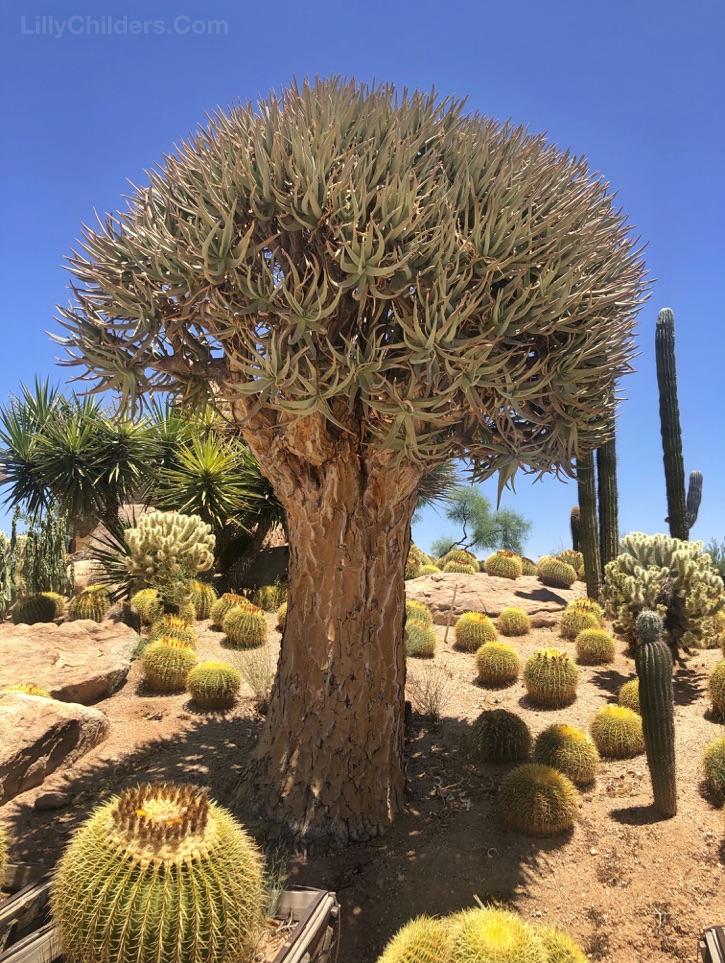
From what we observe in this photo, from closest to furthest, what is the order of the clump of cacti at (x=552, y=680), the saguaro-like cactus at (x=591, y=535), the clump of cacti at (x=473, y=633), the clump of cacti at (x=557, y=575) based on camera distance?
the clump of cacti at (x=552, y=680)
the clump of cacti at (x=473, y=633)
the saguaro-like cactus at (x=591, y=535)
the clump of cacti at (x=557, y=575)

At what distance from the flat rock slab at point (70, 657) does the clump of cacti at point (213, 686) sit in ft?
3.50

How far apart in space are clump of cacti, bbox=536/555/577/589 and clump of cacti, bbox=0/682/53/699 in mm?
10565

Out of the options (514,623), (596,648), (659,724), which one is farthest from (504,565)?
(659,724)

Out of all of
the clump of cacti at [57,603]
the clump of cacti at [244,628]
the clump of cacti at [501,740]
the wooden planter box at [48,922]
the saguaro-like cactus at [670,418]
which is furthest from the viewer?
the saguaro-like cactus at [670,418]

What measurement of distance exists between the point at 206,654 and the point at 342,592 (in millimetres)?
4604

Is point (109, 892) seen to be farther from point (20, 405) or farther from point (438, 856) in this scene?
point (20, 405)

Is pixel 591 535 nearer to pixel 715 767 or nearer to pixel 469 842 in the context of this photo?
pixel 715 767

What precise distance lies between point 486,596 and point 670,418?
500cm

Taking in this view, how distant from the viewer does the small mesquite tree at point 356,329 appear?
462 cm

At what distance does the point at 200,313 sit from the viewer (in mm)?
5062

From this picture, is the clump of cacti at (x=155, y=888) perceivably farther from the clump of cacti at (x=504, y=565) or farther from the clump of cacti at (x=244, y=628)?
the clump of cacti at (x=504, y=565)

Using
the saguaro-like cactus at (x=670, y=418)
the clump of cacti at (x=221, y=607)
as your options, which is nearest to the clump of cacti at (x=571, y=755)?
the clump of cacti at (x=221, y=607)

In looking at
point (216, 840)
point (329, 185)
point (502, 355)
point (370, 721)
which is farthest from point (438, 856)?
point (329, 185)

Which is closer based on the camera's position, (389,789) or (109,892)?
(109,892)
